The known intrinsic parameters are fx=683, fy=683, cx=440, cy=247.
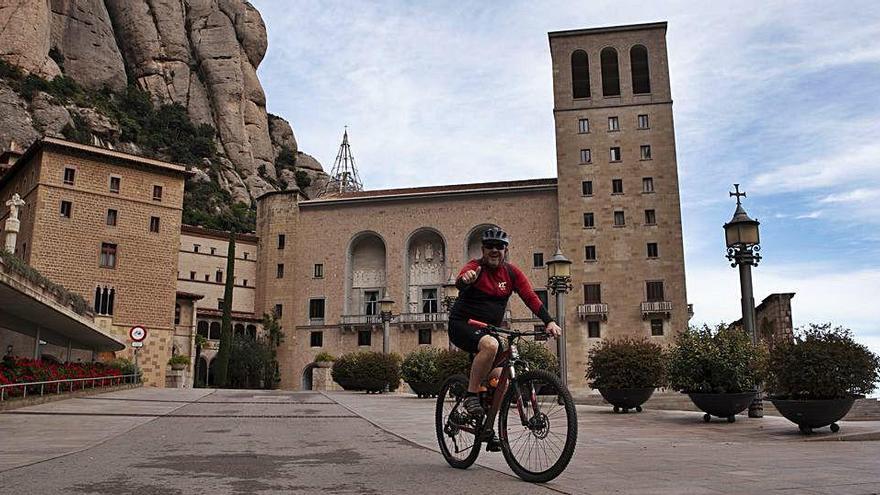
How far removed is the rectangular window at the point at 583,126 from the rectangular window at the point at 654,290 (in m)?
12.0

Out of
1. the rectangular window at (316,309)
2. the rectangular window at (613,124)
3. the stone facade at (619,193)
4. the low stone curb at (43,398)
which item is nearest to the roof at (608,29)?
the stone facade at (619,193)

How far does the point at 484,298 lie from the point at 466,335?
→ 35 cm

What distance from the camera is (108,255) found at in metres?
40.7

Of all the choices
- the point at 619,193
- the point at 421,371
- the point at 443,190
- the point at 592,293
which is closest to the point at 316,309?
the point at 443,190

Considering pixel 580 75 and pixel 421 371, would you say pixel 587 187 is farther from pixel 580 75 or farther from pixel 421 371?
pixel 421 371

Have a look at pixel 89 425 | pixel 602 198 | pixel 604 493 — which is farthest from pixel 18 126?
pixel 604 493

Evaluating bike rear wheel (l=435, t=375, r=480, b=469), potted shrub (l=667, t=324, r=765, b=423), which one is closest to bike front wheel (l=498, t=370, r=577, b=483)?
bike rear wheel (l=435, t=375, r=480, b=469)

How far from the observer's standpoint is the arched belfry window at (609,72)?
168ft

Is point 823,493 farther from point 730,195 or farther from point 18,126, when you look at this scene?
point 18,126

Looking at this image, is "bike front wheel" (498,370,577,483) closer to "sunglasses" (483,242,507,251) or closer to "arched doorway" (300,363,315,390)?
"sunglasses" (483,242,507,251)

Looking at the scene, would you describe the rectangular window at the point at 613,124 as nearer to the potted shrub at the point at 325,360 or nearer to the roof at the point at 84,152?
the potted shrub at the point at 325,360

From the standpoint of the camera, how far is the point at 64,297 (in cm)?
2552

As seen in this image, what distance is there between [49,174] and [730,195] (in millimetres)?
37784

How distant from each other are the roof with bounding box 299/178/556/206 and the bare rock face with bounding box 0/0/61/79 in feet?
132
